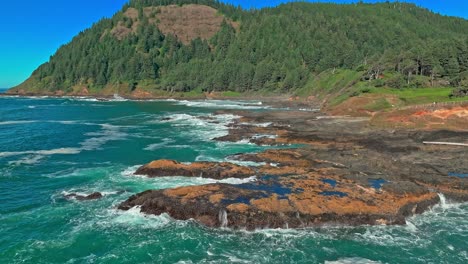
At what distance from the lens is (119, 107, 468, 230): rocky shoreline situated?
30984mm

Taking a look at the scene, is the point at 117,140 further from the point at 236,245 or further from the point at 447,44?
the point at 447,44

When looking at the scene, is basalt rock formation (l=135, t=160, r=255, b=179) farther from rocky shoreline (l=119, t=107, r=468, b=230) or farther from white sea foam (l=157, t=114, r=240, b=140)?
white sea foam (l=157, t=114, r=240, b=140)

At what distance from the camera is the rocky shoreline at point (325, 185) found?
102 feet

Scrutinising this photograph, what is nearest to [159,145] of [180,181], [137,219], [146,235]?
[180,181]

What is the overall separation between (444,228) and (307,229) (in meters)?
10.7

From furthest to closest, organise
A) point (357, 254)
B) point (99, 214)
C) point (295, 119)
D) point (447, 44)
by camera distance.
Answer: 1. point (447, 44)
2. point (295, 119)
3. point (99, 214)
4. point (357, 254)

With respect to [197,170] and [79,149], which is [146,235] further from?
[79,149]

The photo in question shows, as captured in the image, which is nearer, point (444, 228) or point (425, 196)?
point (444, 228)

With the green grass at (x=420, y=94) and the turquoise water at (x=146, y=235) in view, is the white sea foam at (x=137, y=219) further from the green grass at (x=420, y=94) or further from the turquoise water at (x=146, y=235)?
the green grass at (x=420, y=94)

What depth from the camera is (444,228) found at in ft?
99.9

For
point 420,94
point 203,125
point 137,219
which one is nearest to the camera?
point 137,219

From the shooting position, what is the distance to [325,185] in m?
36.5

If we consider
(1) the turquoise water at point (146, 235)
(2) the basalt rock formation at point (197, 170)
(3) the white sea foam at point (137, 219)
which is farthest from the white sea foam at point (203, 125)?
(3) the white sea foam at point (137, 219)

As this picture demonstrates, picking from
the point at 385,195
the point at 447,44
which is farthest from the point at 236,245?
the point at 447,44
